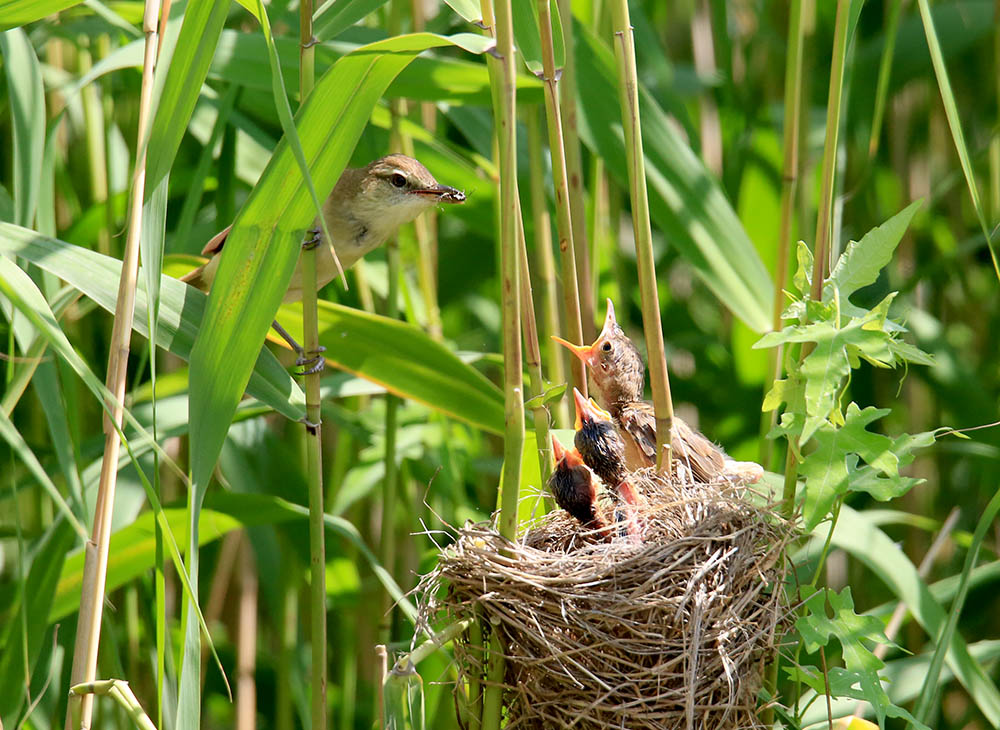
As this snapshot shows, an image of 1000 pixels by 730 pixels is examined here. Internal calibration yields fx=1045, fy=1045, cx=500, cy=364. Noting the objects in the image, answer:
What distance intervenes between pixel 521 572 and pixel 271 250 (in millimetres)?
593

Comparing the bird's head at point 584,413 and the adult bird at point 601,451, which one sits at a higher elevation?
the bird's head at point 584,413

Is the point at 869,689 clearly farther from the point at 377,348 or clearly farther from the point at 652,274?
the point at 377,348

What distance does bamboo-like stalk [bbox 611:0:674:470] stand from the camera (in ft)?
4.83

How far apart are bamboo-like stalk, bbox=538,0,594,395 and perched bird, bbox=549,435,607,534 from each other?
0.24 m

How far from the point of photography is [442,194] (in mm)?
2176

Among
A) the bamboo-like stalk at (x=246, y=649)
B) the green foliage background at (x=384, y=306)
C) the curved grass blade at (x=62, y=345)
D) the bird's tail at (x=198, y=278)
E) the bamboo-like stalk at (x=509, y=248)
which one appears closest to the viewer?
the curved grass blade at (x=62, y=345)

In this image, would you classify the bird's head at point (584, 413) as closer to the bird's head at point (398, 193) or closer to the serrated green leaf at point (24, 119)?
the bird's head at point (398, 193)

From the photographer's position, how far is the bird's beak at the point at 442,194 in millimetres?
2139

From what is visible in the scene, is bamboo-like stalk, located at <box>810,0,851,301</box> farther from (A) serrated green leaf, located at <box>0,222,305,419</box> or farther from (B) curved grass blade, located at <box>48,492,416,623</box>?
(B) curved grass blade, located at <box>48,492,416,623</box>

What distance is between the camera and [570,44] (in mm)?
1904

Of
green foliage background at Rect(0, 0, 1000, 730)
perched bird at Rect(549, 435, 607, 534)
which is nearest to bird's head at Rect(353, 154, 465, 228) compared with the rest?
green foliage background at Rect(0, 0, 1000, 730)

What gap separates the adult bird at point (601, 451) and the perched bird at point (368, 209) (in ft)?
1.66

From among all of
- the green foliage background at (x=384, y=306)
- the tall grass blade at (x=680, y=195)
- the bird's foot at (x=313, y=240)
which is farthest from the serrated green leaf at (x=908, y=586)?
the bird's foot at (x=313, y=240)

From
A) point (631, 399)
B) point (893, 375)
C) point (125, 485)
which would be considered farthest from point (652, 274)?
point (893, 375)
